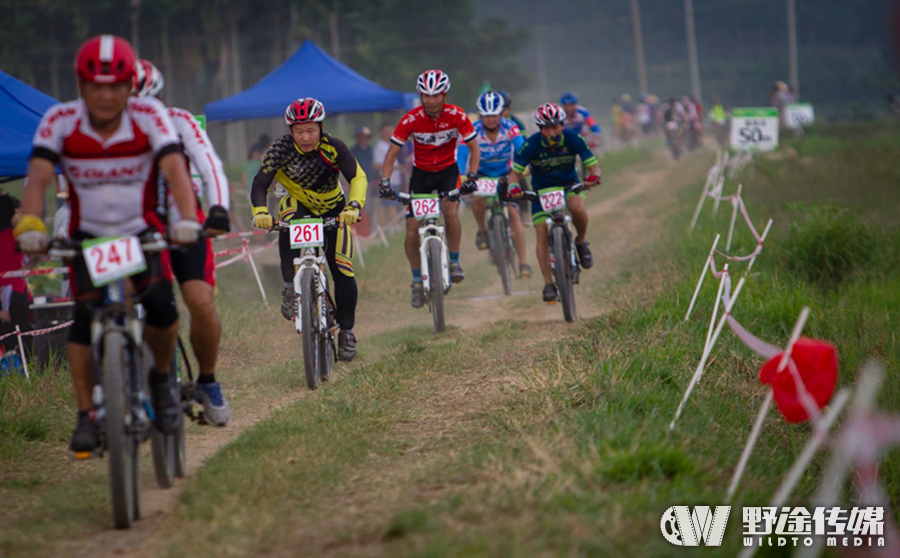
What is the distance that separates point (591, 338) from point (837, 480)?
4.58 meters

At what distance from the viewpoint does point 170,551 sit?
382 centimetres

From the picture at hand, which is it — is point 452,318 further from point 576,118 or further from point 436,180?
point 576,118

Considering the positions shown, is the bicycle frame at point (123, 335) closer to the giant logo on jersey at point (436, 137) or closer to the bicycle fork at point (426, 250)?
the bicycle fork at point (426, 250)

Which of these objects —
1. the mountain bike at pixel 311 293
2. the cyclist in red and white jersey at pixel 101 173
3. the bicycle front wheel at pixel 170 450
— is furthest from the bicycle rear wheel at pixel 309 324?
the cyclist in red and white jersey at pixel 101 173

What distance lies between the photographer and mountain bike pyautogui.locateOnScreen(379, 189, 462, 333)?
8.94 m

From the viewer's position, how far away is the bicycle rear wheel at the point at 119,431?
4070 millimetres

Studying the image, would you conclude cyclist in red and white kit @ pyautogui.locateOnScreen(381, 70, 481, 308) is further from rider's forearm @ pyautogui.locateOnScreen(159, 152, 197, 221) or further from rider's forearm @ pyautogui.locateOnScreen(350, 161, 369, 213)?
rider's forearm @ pyautogui.locateOnScreen(159, 152, 197, 221)

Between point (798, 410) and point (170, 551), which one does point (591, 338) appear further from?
point (170, 551)

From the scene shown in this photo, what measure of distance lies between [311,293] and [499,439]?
2472 mm

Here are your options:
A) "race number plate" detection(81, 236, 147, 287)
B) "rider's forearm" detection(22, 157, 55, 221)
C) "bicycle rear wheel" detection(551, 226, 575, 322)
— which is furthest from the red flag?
"bicycle rear wheel" detection(551, 226, 575, 322)

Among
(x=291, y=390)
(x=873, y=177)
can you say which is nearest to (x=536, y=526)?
(x=291, y=390)

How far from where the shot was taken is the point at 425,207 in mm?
9016

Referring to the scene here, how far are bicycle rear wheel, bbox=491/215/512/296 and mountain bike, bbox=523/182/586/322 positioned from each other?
2030mm

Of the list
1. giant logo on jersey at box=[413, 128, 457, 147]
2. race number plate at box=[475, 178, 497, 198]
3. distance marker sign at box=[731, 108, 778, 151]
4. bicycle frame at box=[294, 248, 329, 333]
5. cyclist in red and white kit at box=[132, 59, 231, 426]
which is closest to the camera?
cyclist in red and white kit at box=[132, 59, 231, 426]
